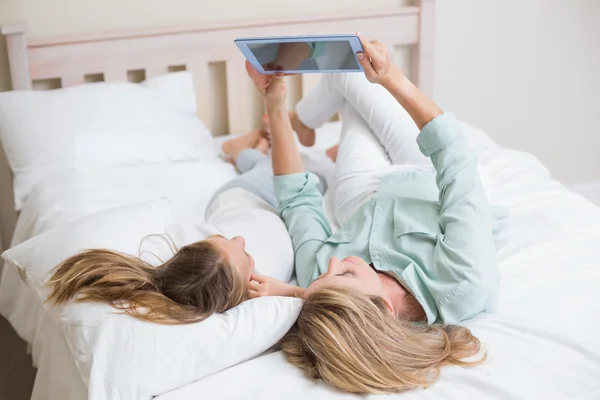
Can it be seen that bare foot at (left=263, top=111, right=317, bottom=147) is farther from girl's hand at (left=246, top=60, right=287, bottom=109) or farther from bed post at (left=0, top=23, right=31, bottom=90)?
bed post at (left=0, top=23, right=31, bottom=90)

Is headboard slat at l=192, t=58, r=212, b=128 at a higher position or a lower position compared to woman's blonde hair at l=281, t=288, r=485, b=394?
higher

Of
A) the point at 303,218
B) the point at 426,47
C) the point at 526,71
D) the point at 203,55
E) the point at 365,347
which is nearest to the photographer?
the point at 365,347

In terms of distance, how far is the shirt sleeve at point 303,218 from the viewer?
157cm

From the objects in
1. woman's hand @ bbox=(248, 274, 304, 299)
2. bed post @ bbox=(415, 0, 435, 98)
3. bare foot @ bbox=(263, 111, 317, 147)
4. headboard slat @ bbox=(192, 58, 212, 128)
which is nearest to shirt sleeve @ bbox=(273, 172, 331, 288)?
woman's hand @ bbox=(248, 274, 304, 299)

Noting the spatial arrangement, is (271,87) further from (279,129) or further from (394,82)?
(394,82)

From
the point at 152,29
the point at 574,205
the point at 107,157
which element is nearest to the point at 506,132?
the point at 574,205

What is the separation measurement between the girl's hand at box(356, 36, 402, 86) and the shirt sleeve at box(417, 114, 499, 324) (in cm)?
13

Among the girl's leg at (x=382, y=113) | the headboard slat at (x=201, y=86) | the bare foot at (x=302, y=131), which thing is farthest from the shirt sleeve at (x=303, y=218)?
the headboard slat at (x=201, y=86)

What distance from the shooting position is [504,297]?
146cm

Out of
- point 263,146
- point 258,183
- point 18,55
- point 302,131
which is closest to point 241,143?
point 263,146

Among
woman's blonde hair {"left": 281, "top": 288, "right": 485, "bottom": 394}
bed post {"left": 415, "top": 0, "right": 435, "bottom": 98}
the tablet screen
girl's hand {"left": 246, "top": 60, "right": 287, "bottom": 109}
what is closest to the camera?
woman's blonde hair {"left": 281, "top": 288, "right": 485, "bottom": 394}

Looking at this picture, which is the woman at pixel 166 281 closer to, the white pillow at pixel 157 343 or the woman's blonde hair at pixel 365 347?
the white pillow at pixel 157 343

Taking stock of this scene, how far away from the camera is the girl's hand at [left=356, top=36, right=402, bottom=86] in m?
1.43

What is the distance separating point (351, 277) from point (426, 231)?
26 centimetres
